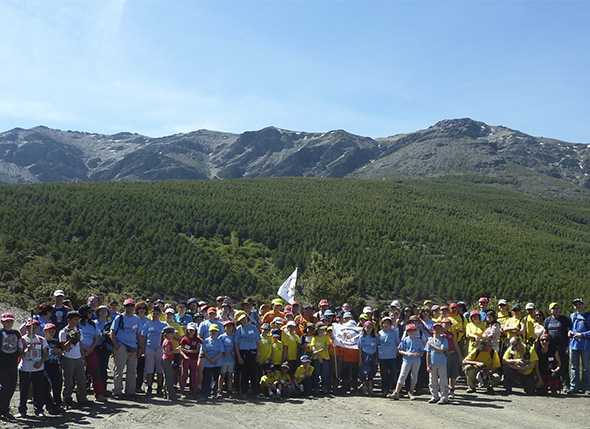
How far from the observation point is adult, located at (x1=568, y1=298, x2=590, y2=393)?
13383 millimetres

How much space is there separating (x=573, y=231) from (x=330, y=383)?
10267cm

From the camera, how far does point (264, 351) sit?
1301cm

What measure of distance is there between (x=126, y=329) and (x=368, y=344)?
4975 mm

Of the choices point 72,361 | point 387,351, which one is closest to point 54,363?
point 72,361

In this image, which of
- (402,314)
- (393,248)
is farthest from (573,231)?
(402,314)

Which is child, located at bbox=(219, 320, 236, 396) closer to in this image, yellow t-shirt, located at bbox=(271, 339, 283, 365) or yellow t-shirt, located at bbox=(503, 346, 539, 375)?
yellow t-shirt, located at bbox=(271, 339, 283, 365)

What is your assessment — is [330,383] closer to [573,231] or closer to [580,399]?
[580,399]

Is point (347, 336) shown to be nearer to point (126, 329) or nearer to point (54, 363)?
point (126, 329)

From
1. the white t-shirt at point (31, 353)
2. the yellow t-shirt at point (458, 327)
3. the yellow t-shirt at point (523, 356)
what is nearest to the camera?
the white t-shirt at point (31, 353)

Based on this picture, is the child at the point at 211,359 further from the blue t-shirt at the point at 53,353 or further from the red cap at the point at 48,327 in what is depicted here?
the red cap at the point at 48,327

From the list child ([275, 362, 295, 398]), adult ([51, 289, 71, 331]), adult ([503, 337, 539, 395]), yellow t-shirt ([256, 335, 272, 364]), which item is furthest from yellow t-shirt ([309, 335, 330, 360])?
adult ([51, 289, 71, 331])

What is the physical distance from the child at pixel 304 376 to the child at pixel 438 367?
8.00 ft

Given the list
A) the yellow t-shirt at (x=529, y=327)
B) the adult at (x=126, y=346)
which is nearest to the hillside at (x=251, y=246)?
the yellow t-shirt at (x=529, y=327)

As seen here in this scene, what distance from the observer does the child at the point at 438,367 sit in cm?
1243
